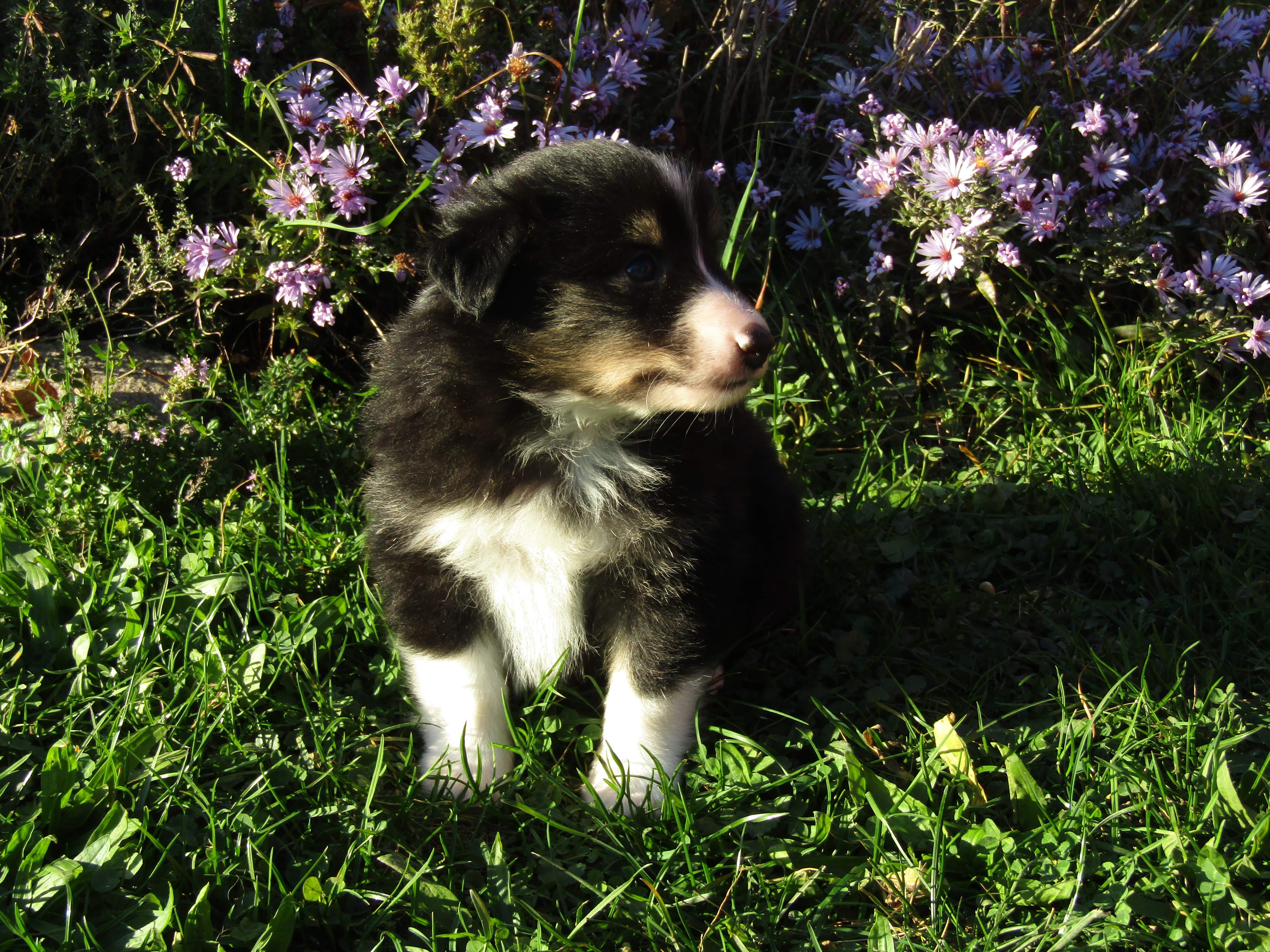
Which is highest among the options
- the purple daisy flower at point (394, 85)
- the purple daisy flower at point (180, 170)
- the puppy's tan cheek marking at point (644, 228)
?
the puppy's tan cheek marking at point (644, 228)

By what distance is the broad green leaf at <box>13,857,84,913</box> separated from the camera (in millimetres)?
1945

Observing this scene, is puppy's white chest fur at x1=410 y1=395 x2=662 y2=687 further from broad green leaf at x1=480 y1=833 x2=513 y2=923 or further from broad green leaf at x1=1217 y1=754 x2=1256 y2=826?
broad green leaf at x1=1217 y1=754 x2=1256 y2=826

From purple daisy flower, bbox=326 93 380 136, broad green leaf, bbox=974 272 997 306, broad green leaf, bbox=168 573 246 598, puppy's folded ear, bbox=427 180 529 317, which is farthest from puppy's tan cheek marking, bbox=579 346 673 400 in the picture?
broad green leaf, bbox=974 272 997 306

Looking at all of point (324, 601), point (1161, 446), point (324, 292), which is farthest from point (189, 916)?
point (1161, 446)

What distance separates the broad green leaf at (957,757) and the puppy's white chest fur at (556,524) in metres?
0.90

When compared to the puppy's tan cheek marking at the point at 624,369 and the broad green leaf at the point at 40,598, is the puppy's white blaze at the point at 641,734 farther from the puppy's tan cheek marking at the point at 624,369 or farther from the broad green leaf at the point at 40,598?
the broad green leaf at the point at 40,598

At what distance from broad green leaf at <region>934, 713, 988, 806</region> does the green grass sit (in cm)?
2

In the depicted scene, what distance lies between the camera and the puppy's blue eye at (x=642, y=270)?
7.42ft

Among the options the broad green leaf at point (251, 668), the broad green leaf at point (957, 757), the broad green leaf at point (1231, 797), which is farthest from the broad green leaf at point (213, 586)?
the broad green leaf at point (1231, 797)

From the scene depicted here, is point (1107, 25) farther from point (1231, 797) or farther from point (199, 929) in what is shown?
point (199, 929)

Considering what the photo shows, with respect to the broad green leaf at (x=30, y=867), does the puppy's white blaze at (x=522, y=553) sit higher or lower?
higher

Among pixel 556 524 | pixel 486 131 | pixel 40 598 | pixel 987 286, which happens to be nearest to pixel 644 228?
pixel 556 524

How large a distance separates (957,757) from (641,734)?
2.49ft

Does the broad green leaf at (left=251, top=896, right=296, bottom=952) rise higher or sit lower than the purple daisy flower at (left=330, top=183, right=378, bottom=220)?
lower
